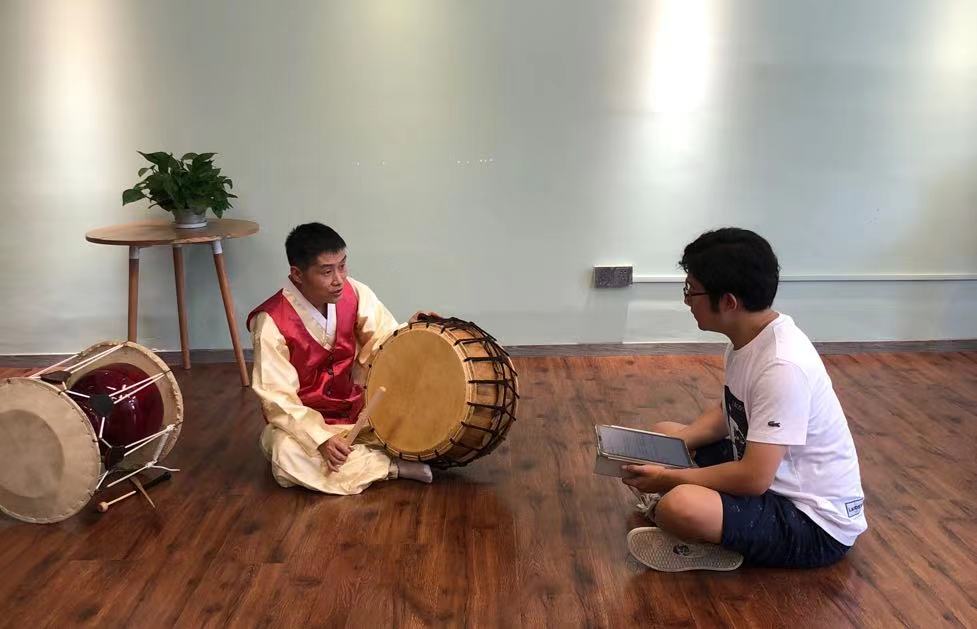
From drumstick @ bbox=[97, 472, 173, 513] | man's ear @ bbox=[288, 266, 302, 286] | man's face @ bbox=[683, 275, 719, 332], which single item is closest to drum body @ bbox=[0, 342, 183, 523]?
drumstick @ bbox=[97, 472, 173, 513]

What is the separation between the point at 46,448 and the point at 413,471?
106cm

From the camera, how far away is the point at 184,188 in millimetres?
3324

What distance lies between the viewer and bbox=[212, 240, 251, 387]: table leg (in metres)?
3.50

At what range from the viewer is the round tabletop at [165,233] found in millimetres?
3150

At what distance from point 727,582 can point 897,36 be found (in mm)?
2791

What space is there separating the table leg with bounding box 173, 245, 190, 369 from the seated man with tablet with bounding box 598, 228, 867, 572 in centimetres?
236

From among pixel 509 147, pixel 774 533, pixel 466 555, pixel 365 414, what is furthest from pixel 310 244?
pixel 774 533

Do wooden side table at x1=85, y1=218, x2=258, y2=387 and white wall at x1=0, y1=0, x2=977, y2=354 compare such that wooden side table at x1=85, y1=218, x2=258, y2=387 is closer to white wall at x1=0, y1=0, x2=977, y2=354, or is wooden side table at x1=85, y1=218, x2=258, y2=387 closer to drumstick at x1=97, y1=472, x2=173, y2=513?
white wall at x1=0, y1=0, x2=977, y2=354

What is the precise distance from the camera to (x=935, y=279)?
396 centimetres

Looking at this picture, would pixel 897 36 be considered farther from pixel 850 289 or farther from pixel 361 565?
pixel 361 565

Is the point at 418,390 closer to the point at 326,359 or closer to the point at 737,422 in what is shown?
the point at 326,359

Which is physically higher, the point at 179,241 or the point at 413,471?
the point at 179,241

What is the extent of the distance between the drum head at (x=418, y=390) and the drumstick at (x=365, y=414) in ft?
0.09

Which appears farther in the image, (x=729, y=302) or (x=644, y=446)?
(x=644, y=446)
